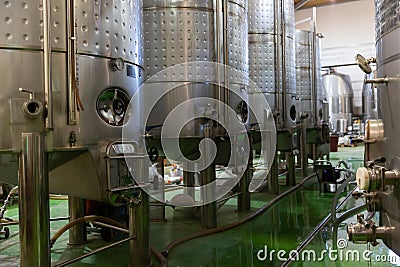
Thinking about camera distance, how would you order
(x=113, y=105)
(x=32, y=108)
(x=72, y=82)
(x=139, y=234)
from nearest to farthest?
1. (x=32, y=108)
2. (x=72, y=82)
3. (x=113, y=105)
4. (x=139, y=234)

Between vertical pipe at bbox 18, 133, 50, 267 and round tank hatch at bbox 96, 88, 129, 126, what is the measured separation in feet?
1.20

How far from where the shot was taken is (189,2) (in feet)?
9.48

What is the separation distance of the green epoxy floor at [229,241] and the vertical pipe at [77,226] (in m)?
0.06

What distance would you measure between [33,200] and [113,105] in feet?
2.02

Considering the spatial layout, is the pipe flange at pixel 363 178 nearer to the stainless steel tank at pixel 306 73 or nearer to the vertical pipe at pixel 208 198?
the vertical pipe at pixel 208 198

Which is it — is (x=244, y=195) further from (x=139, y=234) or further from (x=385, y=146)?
(x=385, y=146)

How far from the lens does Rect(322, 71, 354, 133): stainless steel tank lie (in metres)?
10.6

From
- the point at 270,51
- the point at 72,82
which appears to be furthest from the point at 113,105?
the point at 270,51

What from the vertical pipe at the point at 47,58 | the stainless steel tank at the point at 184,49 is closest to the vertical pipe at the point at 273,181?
the stainless steel tank at the point at 184,49

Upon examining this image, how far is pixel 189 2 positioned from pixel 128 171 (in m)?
1.50

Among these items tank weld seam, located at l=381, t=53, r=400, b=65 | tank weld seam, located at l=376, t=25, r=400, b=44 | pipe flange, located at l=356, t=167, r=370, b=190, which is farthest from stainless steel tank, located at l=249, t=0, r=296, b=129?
pipe flange, located at l=356, t=167, r=370, b=190

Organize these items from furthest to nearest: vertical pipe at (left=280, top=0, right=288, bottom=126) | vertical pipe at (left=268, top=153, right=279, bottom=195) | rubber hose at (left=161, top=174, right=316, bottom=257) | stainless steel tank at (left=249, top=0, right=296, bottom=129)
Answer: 1. vertical pipe at (left=268, top=153, right=279, bottom=195)
2. vertical pipe at (left=280, top=0, right=288, bottom=126)
3. stainless steel tank at (left=249, top=0, right=296, bottom=129)
4. rubber hose at (left=161, top=174, right=316, bottom=257)

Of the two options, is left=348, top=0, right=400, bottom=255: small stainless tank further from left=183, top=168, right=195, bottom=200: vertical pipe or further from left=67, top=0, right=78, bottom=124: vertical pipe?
left=183, top=168, right=195, bottom=200: vertical pipe

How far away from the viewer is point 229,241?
288 cm
